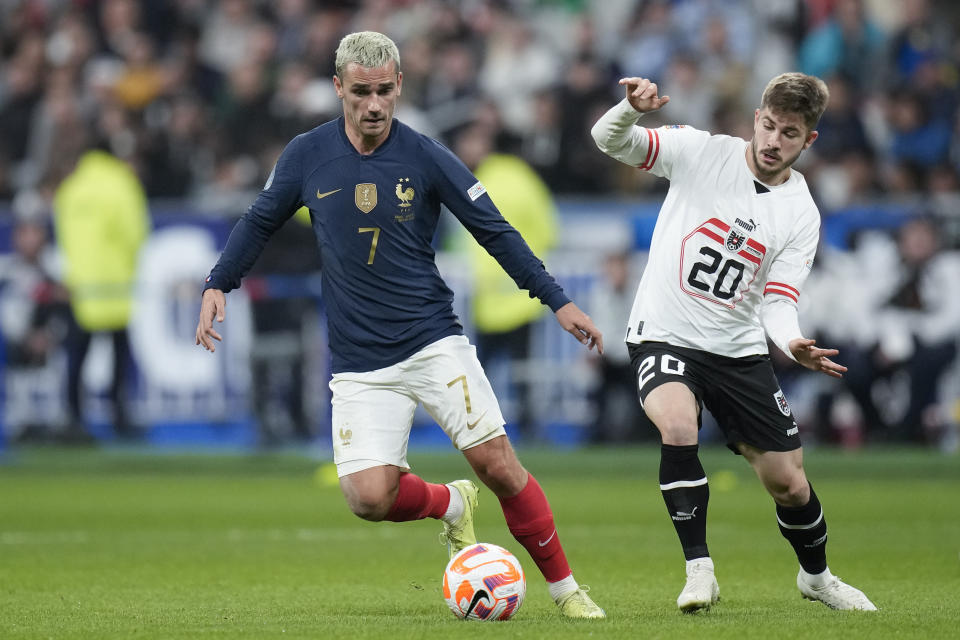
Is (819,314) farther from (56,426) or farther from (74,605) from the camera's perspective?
(74,605)

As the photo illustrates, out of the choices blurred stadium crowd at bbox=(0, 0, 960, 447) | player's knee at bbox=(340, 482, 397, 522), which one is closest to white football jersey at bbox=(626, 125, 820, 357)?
player's knee at bbox=(340, 482, 397, 522)

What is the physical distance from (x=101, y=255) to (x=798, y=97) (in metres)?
10.7

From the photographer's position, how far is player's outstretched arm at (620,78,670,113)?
22.6ft

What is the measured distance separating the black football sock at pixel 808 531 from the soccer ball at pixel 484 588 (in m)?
1.37

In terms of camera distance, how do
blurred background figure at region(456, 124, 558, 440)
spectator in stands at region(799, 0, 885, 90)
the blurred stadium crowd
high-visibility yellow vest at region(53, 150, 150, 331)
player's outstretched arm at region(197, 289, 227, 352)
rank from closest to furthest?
1. player's outstretched arm at region(197, 289, 227, 352)
2. blurred background figure at region(456, 124, 558, 440)
3. the blurred stadium crowd
4. high-visibility yellow vest at region(53, 150, 150, 331)
5. spectator in stands at region(799, 0, 885, 90)

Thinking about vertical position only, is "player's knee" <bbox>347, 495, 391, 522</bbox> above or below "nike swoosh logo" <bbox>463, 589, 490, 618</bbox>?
above

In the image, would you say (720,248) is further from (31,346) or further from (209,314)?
(31,346)

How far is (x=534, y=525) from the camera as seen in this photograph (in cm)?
696

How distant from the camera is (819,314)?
14.9m

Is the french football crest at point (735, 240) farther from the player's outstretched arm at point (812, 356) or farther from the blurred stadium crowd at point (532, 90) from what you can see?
the blurred stadium crowd at point (532, 90)

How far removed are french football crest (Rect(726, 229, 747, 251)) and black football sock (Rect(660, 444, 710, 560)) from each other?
941mm

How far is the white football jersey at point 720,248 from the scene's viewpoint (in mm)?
7215

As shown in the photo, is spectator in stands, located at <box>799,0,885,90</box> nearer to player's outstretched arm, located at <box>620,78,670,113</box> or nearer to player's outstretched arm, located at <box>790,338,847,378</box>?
player's outstretched arm, located at <box>620,78,670,113</box>

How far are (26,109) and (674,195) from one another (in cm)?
1328
